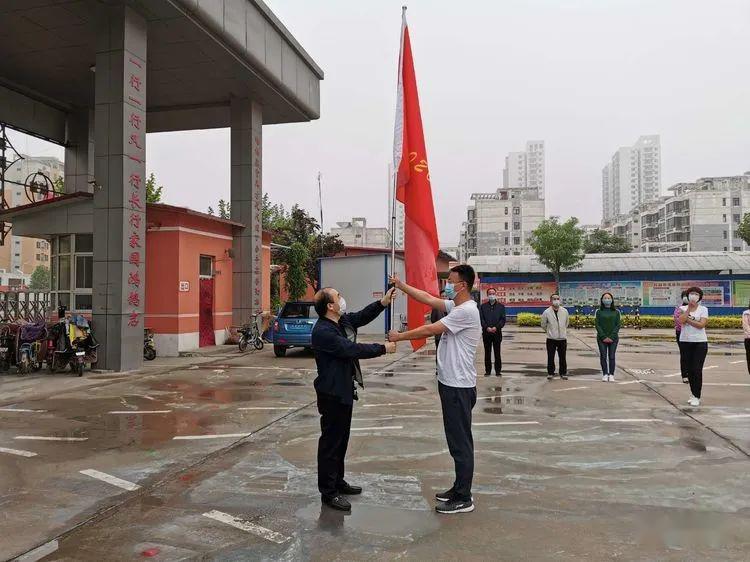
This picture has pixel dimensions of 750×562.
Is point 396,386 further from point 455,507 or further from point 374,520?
point 374,520

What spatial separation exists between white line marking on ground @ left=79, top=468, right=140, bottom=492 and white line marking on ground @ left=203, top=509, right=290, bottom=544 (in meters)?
1.02

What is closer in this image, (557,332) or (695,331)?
(695,331)

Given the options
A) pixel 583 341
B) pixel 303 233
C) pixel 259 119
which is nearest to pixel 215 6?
pixel 259 119

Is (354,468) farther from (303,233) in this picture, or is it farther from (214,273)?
(303,233)

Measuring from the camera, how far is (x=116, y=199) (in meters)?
12.7

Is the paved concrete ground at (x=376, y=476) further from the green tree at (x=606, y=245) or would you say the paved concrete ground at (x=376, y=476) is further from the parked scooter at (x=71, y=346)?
the green tree at (x=606, y=245)

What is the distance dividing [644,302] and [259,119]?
24.3 metres

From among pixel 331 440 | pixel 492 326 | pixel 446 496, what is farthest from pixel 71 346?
pixel 446 496

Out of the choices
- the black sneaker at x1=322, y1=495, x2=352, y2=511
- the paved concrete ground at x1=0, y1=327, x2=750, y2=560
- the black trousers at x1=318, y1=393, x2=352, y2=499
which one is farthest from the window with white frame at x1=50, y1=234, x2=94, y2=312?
the black sneaker at x1=322, y1=495, x2=352, y2=511

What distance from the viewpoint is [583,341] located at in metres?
21.8

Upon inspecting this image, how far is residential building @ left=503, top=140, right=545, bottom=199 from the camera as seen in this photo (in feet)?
545

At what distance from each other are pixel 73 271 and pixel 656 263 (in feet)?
114

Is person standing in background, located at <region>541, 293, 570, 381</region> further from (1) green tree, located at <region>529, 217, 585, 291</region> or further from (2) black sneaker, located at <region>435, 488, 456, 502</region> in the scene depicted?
(1) green tree, located at <region>529, 217, 585, 291</region>

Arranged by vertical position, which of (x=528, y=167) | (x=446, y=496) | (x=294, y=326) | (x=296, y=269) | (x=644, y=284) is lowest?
(x=446, y=496)
